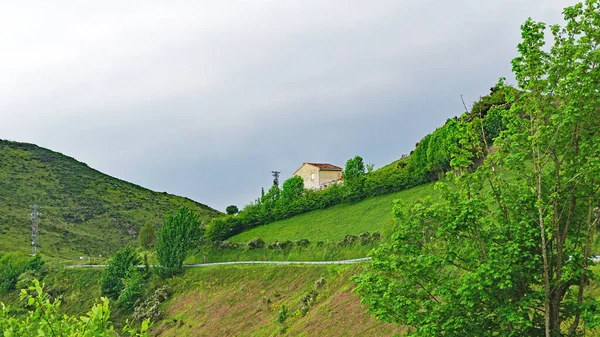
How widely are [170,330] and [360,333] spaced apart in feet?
88.8

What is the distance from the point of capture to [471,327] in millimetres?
16203

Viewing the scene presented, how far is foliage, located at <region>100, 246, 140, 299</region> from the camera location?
217 ft

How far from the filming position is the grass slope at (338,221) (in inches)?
2589

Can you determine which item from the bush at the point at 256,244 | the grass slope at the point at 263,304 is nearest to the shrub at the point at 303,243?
the grass slope at the point at 263,304

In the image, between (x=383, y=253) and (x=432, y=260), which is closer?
(x=432, y=260)

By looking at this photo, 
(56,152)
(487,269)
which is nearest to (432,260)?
(487,269)

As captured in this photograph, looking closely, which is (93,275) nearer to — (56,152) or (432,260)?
(432,260)

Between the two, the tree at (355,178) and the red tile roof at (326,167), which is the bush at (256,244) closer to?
the tree at (355,178)

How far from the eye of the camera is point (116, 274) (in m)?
67.1

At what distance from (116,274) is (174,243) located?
7.39 metres

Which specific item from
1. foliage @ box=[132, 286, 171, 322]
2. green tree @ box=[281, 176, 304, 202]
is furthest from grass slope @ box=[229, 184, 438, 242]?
foliage @ box=[132, 286, 171, 322]

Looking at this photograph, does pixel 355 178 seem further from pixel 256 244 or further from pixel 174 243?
pixel 174 243

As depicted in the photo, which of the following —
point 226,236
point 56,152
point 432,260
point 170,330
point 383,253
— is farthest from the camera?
point 56,152

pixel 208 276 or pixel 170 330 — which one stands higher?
pixel 208 276
